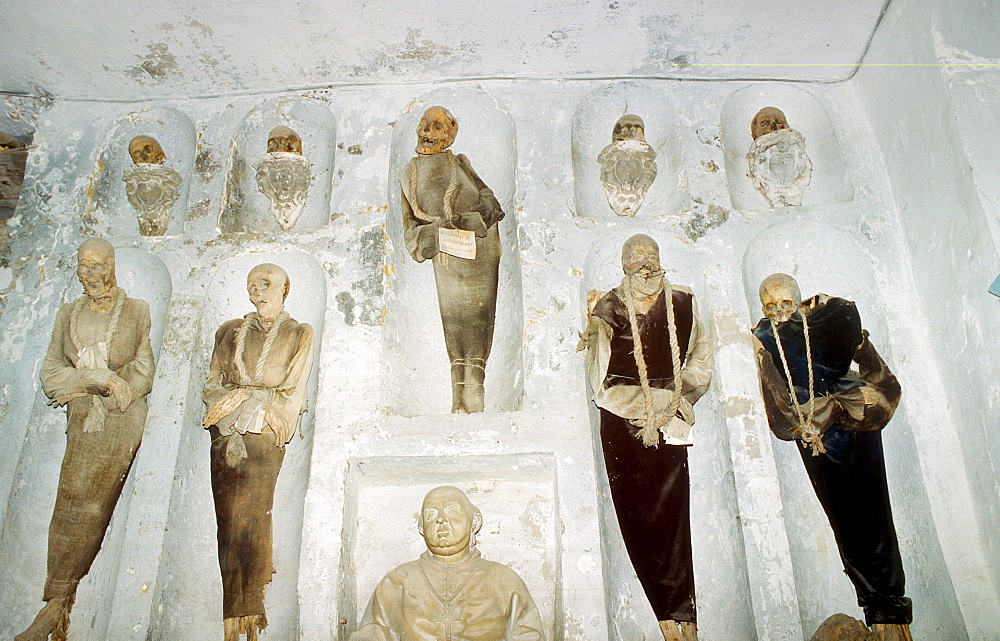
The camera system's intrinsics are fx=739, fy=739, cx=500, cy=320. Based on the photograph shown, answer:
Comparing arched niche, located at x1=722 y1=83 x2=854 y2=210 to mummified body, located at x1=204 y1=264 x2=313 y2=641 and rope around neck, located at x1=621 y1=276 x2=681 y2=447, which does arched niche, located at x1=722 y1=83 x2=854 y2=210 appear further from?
mummified body, located at x1=204 y1=264 x2=313 y2=641

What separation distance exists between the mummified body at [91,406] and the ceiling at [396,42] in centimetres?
161

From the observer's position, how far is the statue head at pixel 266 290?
477 cm

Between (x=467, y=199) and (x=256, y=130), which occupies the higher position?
(x=256, y=130)

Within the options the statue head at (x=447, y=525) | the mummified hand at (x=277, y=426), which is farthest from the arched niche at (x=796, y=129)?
the mummified hand at (x=277, y=426)

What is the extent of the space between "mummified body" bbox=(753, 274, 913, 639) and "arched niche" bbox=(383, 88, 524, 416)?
5.35ft

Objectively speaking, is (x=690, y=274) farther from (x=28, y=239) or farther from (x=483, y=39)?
(x=28, y=239)

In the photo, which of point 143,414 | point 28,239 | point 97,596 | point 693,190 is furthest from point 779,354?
point 28,239

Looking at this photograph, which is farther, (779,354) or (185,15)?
(185,15)

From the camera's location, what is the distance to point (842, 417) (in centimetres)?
436

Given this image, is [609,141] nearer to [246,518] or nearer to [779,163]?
[779,163]

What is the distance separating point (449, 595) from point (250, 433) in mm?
1535

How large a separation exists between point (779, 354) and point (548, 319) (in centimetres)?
143

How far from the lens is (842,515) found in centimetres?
425

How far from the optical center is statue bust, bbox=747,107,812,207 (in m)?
5.21
